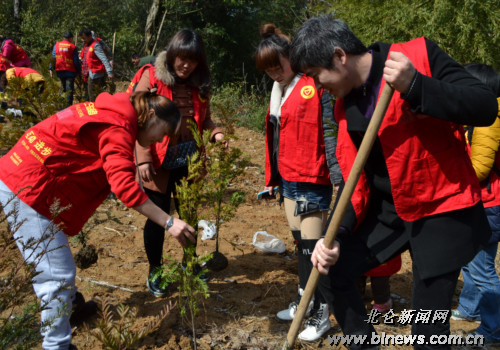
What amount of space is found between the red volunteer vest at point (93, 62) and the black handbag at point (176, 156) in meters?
8.63

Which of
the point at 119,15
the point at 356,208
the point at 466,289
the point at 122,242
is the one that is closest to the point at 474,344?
the point at 466,289

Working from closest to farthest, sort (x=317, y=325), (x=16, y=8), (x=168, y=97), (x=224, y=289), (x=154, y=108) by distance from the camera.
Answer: (x=154, y=108) → (x=317, y=325) → (x=168, y=97) → (x=224, y=289) → (x=16, y=8)

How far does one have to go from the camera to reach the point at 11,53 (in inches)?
404

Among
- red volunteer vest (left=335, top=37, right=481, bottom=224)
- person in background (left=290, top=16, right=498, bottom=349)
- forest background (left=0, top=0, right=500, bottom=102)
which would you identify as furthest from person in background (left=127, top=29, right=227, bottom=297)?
forest background (left=0, top=0, right=500, bottom=102)

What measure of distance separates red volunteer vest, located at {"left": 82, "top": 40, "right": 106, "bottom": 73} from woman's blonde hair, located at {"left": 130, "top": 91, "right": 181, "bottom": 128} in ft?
30.2

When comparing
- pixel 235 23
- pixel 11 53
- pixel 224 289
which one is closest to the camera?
pixel 224 289

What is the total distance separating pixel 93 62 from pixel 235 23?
9056 millimetres

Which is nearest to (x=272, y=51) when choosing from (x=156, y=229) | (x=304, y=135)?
(x=304, y=135)

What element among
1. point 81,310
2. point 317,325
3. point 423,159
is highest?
point 423,159

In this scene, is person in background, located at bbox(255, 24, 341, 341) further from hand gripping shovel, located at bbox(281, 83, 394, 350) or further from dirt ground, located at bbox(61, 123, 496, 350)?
hand gripping shovel, located at bbox(281, 83, 394, 350)

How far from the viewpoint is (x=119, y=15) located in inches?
938

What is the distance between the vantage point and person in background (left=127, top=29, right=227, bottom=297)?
3.32 m

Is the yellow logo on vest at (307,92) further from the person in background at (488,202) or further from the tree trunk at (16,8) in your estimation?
the tree trunk at (16,8)

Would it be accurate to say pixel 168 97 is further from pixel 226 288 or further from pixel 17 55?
pixel 17 55
